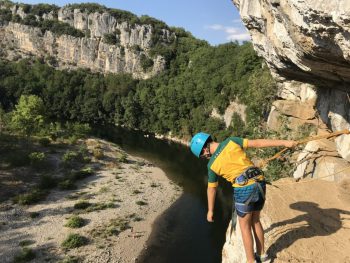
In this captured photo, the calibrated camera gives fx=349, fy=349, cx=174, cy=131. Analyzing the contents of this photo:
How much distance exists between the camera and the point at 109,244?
26.2 metres

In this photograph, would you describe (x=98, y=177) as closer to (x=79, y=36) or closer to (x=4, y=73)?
(x=4, y=73)

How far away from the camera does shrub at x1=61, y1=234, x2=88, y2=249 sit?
25242mm

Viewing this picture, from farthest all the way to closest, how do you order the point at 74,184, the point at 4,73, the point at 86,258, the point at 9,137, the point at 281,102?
the point at 4,73 < the point at 9,137 < the point at 74,184 < the point at 281,102 < the point at 86,258

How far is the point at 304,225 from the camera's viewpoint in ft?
29.7

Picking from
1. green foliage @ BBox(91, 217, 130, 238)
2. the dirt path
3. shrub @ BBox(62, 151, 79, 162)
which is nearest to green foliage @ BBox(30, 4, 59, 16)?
shrub @ BBox(62, 151, 79, 162)

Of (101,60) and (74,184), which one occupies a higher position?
(101,60)

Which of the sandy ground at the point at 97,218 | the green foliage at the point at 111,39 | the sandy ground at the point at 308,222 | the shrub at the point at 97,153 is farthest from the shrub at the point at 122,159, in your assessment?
the green foliage at the point at 111,39

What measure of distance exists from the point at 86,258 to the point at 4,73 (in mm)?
86150

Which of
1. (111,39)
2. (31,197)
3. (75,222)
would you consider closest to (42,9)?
(111,39)

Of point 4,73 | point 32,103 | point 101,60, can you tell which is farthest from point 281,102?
point 101,60

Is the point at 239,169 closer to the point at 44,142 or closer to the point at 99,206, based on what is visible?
the point at 99,206

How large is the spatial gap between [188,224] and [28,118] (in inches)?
1250

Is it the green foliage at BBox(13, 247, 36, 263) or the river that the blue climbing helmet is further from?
the green foliage at BBox(13, 247, 36, 263)

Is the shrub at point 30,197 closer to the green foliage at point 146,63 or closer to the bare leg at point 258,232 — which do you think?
the bare leg at point 258,232
